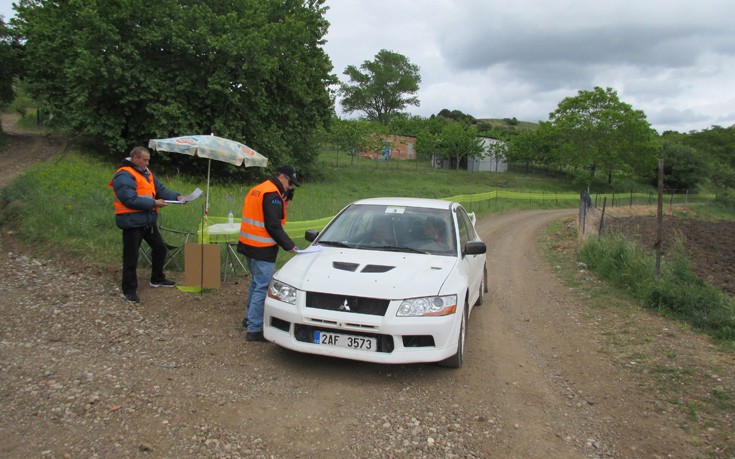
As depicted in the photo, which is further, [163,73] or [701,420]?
[163,73]

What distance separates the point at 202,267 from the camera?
6.27 meters

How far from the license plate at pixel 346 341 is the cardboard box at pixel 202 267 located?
8.44 feet

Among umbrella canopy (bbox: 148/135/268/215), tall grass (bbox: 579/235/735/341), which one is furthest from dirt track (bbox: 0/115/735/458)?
umbrella canopy (bbox: 148/135/268/215)

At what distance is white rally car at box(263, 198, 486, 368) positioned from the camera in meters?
4.09

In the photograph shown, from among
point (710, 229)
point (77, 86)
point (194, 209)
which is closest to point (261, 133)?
point (77, 86)

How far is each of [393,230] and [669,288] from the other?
459cm

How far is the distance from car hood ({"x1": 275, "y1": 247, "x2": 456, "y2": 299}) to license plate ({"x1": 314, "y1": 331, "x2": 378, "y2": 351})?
364 millimetres

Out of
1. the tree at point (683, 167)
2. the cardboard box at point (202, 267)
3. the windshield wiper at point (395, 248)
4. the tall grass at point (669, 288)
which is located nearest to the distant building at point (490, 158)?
the tree at point (683, 167)

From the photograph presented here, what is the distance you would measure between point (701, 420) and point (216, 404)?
3.79 meters

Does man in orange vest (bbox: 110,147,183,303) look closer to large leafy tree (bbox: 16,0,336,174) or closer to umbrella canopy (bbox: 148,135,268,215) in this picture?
umbrella canopy (bbox: 148,135,268,215)

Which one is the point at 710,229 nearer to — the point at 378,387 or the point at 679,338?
the point at 679,338

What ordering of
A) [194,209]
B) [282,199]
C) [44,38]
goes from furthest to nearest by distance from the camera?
[44,38] < [194,209] < [282,199]

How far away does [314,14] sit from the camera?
965 inches

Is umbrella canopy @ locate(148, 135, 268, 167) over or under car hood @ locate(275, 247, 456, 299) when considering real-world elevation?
over
